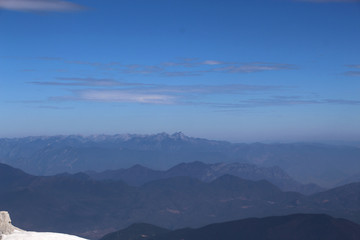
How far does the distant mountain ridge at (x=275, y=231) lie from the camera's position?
465 feet

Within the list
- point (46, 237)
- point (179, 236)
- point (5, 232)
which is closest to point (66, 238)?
point (46, 237)

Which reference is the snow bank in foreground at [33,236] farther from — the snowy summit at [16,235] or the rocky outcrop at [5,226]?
the rocky outcrop at [5,226]

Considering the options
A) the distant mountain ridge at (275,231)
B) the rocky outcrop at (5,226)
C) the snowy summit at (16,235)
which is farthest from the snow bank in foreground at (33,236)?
the distant mountain ridge at (275,231)

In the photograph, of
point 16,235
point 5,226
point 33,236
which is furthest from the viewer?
point 5,226

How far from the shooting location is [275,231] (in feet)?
499

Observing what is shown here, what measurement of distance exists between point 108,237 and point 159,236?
29.2 m

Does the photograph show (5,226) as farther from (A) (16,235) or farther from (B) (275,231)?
(B) (275,231)

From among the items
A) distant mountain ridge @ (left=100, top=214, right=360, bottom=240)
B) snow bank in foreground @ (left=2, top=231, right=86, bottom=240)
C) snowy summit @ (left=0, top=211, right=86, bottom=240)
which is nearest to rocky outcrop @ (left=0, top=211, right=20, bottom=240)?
snowy summit @ (left=0, top=211, right=86, bottom=240)

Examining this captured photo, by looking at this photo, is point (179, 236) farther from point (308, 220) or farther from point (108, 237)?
point (308, 220)

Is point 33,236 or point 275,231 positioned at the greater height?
point 33,236

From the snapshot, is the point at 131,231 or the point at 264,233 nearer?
the point at 264,233

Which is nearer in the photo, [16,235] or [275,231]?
[16,235]

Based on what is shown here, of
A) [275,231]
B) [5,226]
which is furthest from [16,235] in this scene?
[275,231]

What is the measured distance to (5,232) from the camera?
4197 cm
